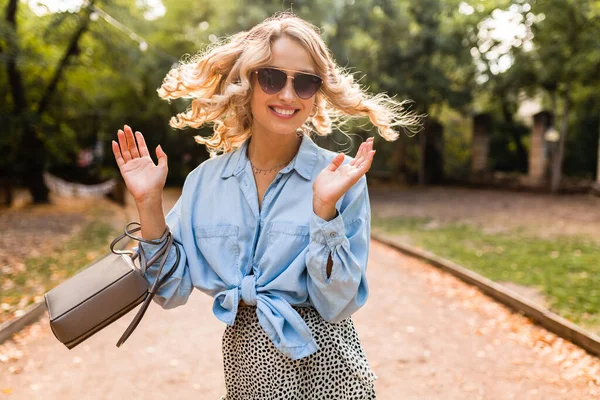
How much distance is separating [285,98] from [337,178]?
1.20 feet

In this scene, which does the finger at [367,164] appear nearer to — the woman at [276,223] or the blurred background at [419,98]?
the woman at [276,223]

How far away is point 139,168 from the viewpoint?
6.88ft

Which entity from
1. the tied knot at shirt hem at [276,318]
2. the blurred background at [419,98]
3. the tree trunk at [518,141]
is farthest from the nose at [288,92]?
the tree trunk at [518,141]

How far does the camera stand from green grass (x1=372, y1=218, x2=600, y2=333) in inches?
250

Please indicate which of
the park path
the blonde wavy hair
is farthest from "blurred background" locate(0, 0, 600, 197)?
the blonde wavy hair

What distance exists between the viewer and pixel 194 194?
206 centimetres

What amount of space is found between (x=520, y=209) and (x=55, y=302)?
14.9 m

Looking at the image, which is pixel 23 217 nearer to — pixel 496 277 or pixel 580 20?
pixel 496 277

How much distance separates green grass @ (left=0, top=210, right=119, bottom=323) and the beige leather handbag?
4.95 metres

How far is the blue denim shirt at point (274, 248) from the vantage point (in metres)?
1.78

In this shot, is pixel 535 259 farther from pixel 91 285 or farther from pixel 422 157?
pixel 422 157

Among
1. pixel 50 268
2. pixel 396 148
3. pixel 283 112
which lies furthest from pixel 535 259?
pixel 396 148

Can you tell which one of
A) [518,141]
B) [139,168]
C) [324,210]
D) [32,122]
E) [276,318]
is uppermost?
[32,122]

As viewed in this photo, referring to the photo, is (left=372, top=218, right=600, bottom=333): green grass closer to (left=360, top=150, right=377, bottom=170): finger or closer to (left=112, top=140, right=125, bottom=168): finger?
(left=360, top=150, right=377, bottom=170): finger
